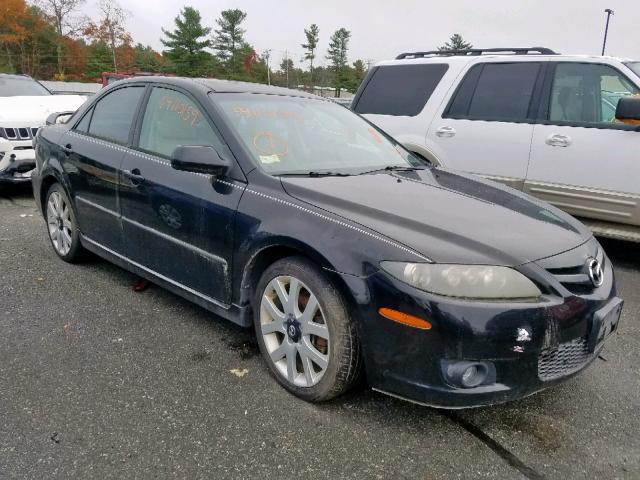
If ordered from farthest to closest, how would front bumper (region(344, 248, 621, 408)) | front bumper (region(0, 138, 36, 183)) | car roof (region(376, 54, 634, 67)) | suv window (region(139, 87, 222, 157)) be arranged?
front bumper (region(0, 138, 36, 183)) → car roof (region(376, 54, 634, 67)) → suv window (region(139, 87, 222, 157)) → front bumper (region(344, 248, 621, 408))

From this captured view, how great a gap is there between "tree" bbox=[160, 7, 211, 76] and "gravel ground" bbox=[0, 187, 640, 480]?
57.4m

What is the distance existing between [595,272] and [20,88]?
898cm

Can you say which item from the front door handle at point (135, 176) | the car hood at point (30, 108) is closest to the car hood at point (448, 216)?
the front door handle at point (135, 176)

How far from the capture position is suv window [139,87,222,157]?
3199mm

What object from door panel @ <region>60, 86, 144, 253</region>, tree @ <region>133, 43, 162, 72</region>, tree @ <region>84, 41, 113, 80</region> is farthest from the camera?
tree @ <region>133, 43, 162, 72</region>

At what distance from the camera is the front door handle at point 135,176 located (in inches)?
133

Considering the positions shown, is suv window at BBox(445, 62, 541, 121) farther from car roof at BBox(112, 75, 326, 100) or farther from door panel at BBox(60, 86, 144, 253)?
door panel at BBox(60, 86, 144, 253)

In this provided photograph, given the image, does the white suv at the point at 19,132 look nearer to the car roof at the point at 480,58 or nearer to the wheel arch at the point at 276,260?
the car roof at the point at 480,58

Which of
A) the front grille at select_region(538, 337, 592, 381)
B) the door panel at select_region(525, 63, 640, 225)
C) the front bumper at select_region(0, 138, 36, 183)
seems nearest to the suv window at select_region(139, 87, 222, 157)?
the front grille at select_region(538, 337, 592, 381)

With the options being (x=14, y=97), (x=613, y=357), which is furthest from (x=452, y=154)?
(x=14, y=97)

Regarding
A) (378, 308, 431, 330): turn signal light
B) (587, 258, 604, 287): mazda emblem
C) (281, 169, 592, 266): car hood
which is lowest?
(378, 308, 431, 330): turn signal light

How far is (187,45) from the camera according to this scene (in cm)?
5691

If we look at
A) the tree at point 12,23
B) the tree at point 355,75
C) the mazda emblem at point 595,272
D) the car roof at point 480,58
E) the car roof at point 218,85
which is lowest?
the mazda emblem at point 595,272

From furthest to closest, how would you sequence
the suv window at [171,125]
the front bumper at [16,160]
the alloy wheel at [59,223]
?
1. the front bumper at [16,160]
2. the alloy wheel at [59,223]
3. the suv window at [171,125]
